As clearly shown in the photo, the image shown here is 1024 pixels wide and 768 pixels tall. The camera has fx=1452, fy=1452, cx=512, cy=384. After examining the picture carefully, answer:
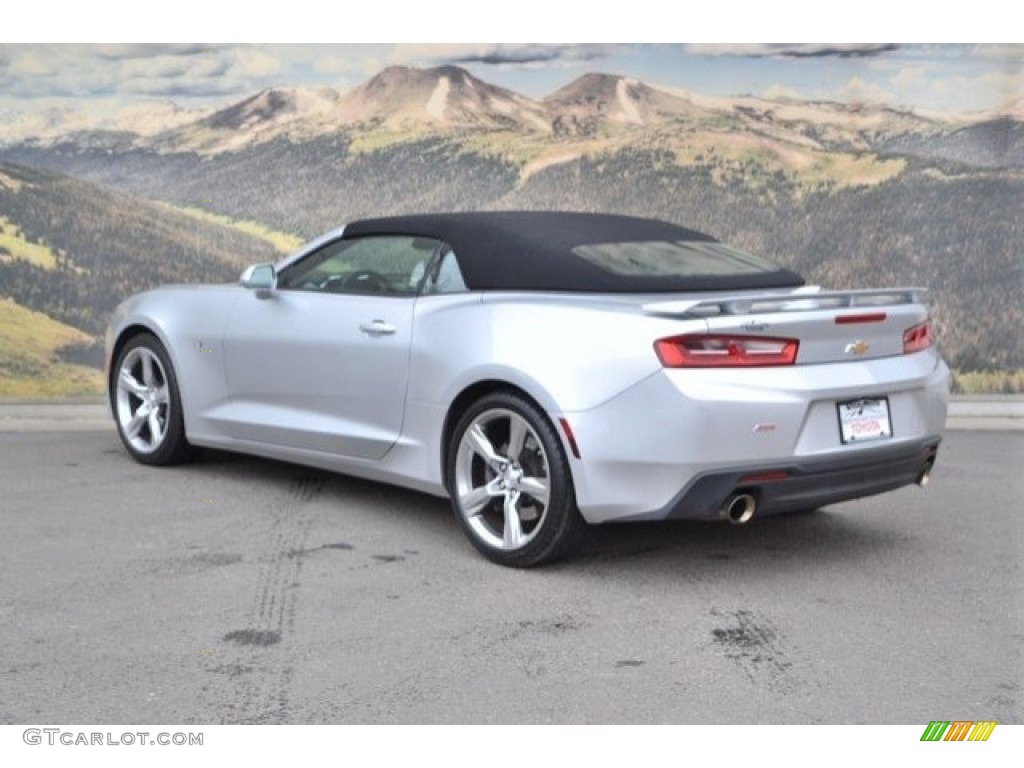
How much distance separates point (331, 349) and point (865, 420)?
2372 millimetres

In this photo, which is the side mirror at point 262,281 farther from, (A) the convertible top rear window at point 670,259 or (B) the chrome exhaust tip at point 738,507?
(B) the chrome exhaust tip at point 738,507

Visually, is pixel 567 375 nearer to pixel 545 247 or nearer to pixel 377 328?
pixel 545 247

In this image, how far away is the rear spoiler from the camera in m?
5.10

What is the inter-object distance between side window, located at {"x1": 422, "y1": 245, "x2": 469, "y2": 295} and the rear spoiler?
1127 mm

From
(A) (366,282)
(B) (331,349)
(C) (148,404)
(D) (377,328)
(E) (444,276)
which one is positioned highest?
(E) (444,276)

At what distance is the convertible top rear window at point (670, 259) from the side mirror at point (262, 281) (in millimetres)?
1677

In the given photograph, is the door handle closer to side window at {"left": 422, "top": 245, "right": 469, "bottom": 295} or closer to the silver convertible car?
the silver convertible car

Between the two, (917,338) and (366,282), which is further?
(366,282)

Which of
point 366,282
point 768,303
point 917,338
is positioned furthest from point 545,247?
point 917,338

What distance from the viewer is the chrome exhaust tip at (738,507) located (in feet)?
17.0

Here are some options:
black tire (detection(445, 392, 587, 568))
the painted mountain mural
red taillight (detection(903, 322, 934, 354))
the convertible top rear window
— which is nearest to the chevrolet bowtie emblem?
red taillight (detection(903, 322, 934, 354))

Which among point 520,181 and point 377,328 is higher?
point 520,181

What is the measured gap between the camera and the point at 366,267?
21.7ft

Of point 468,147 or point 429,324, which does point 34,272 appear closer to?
point 468,147
